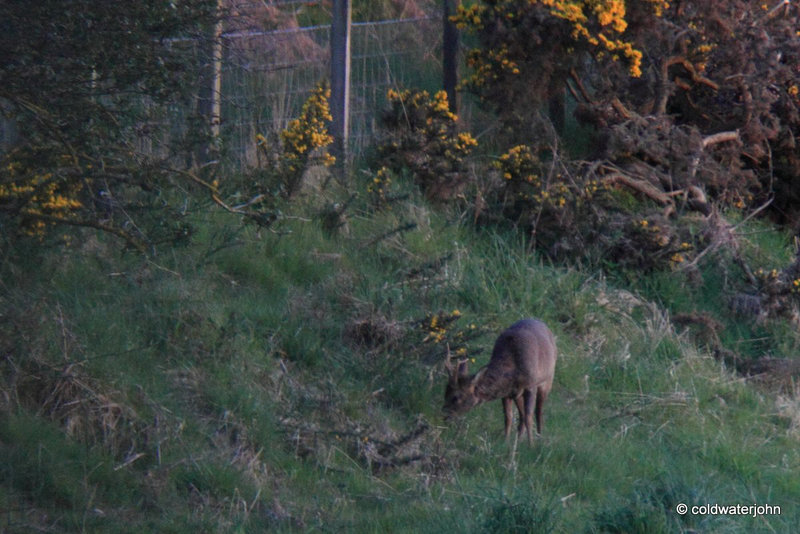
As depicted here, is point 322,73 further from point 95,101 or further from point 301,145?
point 95,101

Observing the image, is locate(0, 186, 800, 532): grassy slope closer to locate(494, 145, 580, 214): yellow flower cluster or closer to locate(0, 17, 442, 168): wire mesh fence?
locate(494, 145, 580, 214): yellow flower cluster

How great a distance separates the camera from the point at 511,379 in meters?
7.44

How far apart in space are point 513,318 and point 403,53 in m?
5.65

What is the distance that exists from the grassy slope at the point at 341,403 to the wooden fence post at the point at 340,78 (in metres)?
1.18

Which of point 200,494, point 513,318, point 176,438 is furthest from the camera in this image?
point 513,318

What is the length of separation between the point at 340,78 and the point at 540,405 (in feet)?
16.5

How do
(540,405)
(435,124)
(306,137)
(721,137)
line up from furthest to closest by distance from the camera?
(721,137)
(435,124)
(306,137)
(540,405)

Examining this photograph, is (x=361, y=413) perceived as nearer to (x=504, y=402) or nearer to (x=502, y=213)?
(x=504, y=402)

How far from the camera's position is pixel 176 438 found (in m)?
6.64

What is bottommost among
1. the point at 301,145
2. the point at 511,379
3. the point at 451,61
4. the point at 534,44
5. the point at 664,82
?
the point at 511,379

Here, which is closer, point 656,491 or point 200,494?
point 656,491

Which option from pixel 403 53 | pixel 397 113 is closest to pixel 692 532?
pixel 397 113

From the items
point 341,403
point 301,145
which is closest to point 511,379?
point 341,403

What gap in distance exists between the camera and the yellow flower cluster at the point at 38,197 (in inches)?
217
